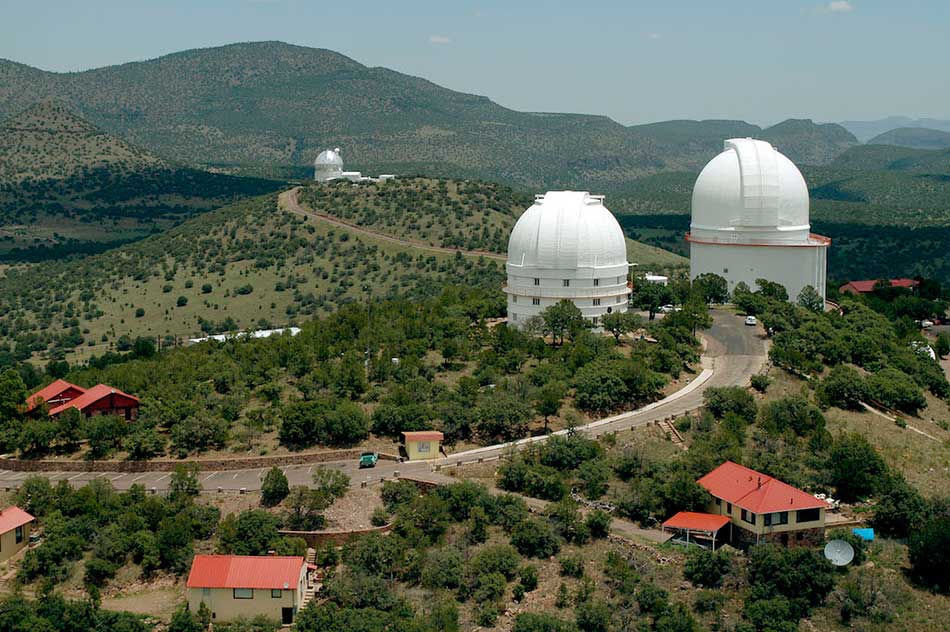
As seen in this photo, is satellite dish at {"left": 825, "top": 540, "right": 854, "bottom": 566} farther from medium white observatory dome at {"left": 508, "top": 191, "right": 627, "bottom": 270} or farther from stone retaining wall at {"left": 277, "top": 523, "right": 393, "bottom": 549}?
medium white observatory dome at {"left": 508, "top": 191, "right": 627, "bottom": 270}

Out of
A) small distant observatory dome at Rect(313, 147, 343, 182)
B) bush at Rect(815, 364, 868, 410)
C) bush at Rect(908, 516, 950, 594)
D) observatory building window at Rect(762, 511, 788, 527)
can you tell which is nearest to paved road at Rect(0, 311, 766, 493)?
bush at Rect(815, 364, 868, 410)

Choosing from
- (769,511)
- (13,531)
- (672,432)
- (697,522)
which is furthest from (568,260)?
(13,531)

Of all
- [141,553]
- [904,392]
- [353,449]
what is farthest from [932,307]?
[141,553]

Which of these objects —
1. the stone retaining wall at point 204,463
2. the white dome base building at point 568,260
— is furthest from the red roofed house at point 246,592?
the white dome base building at point 568,260

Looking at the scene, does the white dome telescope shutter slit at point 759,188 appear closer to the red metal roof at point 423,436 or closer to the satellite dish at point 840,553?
the red metal roof at point 423,436

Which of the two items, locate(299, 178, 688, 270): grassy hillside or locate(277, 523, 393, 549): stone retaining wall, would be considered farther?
locate(299, 178, 688, 270): grassy hillside

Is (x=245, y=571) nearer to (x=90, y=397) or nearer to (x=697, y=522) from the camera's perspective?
(x=697, y=522)
